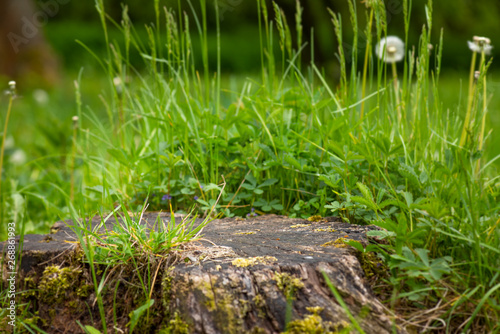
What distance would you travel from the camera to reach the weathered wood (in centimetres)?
134

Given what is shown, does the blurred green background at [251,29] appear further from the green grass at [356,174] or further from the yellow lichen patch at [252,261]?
the yellow lichen patch at [252,261]

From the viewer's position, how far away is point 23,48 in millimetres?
8406

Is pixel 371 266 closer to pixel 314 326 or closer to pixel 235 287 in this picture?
pixel 314 326

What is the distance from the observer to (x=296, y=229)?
1.77 meters

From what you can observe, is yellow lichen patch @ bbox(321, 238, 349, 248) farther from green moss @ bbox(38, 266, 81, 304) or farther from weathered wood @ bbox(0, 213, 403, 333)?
green moss @ bbox(38, 266, 81, 304)

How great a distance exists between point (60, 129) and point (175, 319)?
2.66 metres

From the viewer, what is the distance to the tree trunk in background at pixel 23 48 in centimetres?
815

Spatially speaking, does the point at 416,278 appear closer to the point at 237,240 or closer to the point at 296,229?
the point at 296,229

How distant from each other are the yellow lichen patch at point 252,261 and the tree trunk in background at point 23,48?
306 inches

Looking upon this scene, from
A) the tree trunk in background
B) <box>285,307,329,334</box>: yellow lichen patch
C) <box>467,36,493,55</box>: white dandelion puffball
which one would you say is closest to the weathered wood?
<box>285,307,329,334</box>: yellow lichen patch

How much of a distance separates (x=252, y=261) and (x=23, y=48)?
27.1 feet

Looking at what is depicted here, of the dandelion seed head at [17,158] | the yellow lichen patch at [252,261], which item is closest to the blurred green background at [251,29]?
the dandelion seed head at [17,158]

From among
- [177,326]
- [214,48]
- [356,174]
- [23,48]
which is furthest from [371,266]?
[214,48]

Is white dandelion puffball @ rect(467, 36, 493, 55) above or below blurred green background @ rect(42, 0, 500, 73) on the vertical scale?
above
